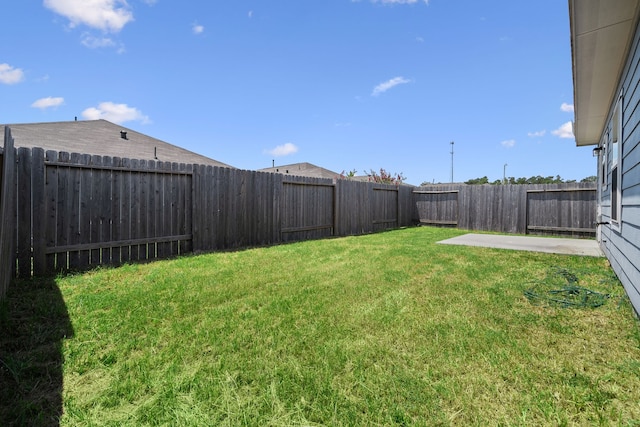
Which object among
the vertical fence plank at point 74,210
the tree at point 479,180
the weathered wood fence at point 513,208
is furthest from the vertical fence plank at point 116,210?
the tree at point 479,180

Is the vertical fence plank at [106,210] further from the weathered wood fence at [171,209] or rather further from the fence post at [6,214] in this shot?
the fence post at [6,214]

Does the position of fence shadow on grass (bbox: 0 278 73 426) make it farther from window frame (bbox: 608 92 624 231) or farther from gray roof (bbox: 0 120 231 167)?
gray roof (bbox: 0 120 231 167)

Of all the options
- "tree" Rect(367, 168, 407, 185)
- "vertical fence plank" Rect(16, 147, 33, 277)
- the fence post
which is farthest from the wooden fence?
"tree" Rect(367, 168, 407, 185)

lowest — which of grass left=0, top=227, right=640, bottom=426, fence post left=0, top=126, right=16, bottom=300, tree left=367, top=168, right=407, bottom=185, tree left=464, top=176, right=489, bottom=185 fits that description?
grass left=0, top=227, right=640, bottom=426

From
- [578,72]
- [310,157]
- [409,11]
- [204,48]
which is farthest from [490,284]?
[310,157]

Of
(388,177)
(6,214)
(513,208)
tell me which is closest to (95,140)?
(6,214)

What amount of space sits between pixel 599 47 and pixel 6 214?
22.1 feet

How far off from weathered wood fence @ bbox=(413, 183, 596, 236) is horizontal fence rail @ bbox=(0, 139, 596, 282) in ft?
0.11

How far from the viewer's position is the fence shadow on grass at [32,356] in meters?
1.36

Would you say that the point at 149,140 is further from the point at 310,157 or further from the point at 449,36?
the point at 310,157

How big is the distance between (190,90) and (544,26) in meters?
11.2

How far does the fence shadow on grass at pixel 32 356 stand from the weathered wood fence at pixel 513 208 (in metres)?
12.0

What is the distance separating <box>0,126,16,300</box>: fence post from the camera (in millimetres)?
2561

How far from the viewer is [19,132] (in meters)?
8.31
